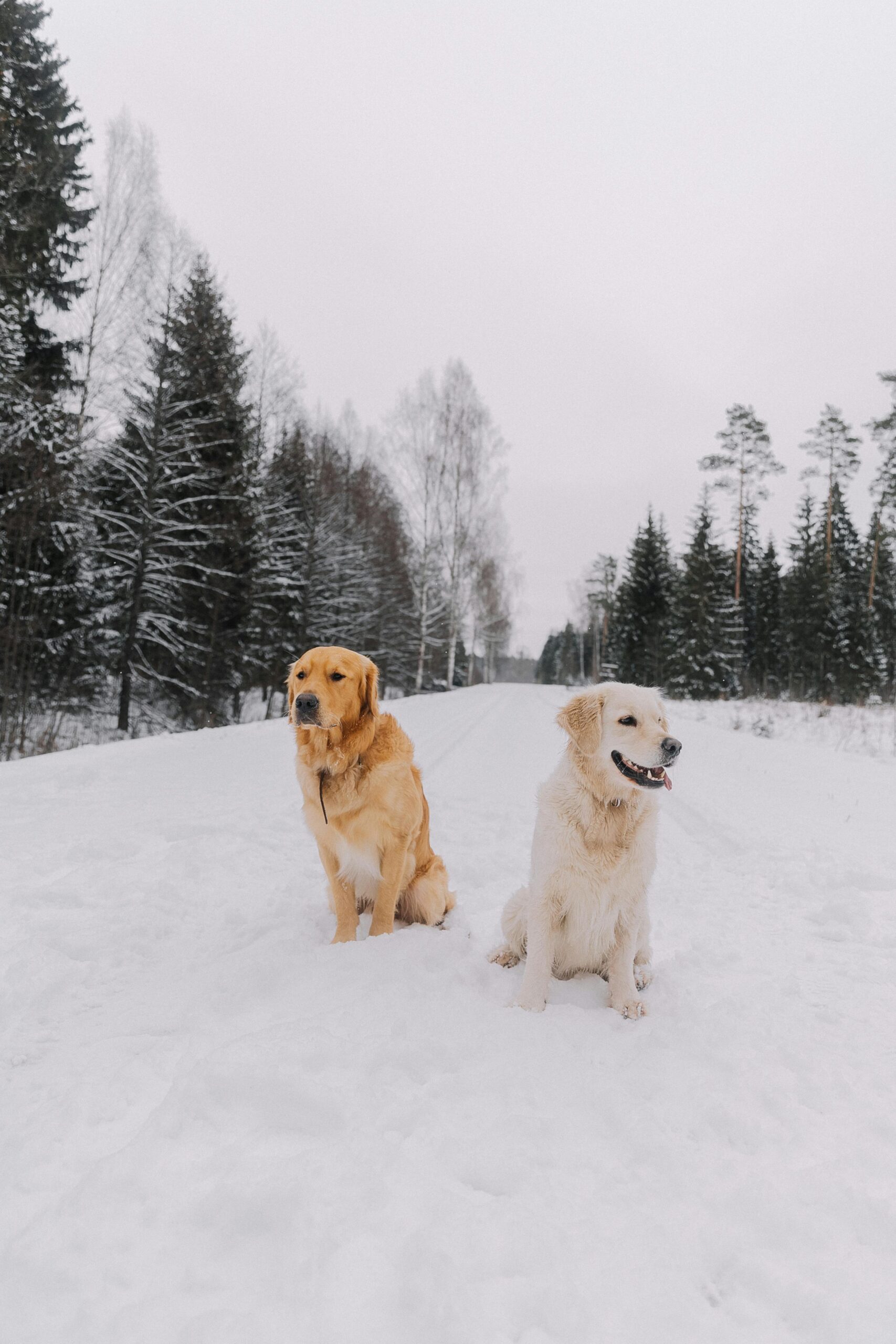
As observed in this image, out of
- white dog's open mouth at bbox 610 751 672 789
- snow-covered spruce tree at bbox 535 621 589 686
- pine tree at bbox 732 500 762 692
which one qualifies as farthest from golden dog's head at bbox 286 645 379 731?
snow-covered spruce tree at bbox 535 621 589 686

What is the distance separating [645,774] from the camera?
2.33m

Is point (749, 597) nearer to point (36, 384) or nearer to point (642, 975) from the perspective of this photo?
point (36, 384)

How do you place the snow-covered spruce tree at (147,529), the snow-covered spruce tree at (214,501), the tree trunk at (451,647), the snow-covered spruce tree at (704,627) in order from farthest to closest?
the snow-covered spruce tree at (704,627) < the tree trunk at (451,647) < the snow-covered spruce tree at (214,501) < the snow-covered spruce tree at (147,529)

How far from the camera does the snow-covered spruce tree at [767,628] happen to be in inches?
1395

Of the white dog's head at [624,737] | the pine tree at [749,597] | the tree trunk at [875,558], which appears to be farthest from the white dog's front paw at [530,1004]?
the tree trunk at [875,558]

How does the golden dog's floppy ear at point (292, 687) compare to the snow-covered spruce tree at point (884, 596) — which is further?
the snow-covered spruce tree at point (884, 596)

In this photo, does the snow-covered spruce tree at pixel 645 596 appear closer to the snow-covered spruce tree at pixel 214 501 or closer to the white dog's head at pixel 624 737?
the snow-covered spruce tree at pixel 214 501

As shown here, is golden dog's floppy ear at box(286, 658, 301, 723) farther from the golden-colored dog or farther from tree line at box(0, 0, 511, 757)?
tree line at box(0, 0, 511, 757)

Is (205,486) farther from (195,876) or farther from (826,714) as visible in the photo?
(826,714)

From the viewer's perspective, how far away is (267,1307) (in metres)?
1.04

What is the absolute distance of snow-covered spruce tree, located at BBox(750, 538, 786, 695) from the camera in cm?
3544

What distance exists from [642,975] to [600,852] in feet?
Answer: 2.02

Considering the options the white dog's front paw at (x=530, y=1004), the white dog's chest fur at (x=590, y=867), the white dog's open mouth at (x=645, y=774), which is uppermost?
the white dog's open mouth at (x=645, y=774)

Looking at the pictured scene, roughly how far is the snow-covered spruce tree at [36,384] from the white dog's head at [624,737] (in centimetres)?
784
